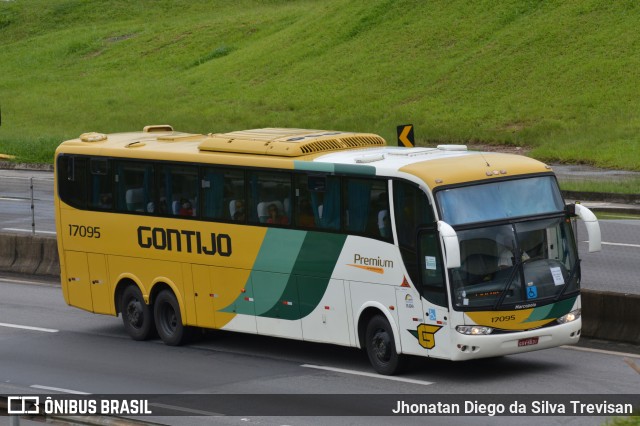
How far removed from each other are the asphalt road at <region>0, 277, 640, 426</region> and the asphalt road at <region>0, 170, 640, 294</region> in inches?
158

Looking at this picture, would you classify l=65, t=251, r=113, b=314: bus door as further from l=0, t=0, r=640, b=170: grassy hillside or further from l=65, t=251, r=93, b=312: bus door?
l=0, t=0, r=640, b=170: grassy hillside

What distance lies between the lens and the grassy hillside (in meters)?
47.2

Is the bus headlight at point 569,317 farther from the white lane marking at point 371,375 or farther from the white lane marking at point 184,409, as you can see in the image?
the white lane marking at point 184,409

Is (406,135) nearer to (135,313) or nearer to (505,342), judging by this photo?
(135,313)

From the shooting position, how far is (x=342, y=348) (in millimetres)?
17406

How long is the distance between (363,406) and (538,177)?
12.3 ft

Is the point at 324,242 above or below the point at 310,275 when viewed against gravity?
above

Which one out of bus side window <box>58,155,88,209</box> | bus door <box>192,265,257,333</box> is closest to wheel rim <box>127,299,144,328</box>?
bus door <box>192,265,257,333</box>

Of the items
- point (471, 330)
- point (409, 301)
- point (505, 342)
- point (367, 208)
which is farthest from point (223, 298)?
point (505, 342)

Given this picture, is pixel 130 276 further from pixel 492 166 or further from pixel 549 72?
pixel 549 72

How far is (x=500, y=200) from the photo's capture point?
14875 mm

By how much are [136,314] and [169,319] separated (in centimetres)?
57

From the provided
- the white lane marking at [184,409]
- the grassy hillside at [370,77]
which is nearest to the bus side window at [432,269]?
the white lane marking at [184,409]

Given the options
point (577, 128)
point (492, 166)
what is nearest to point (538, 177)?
point (492, 166)
